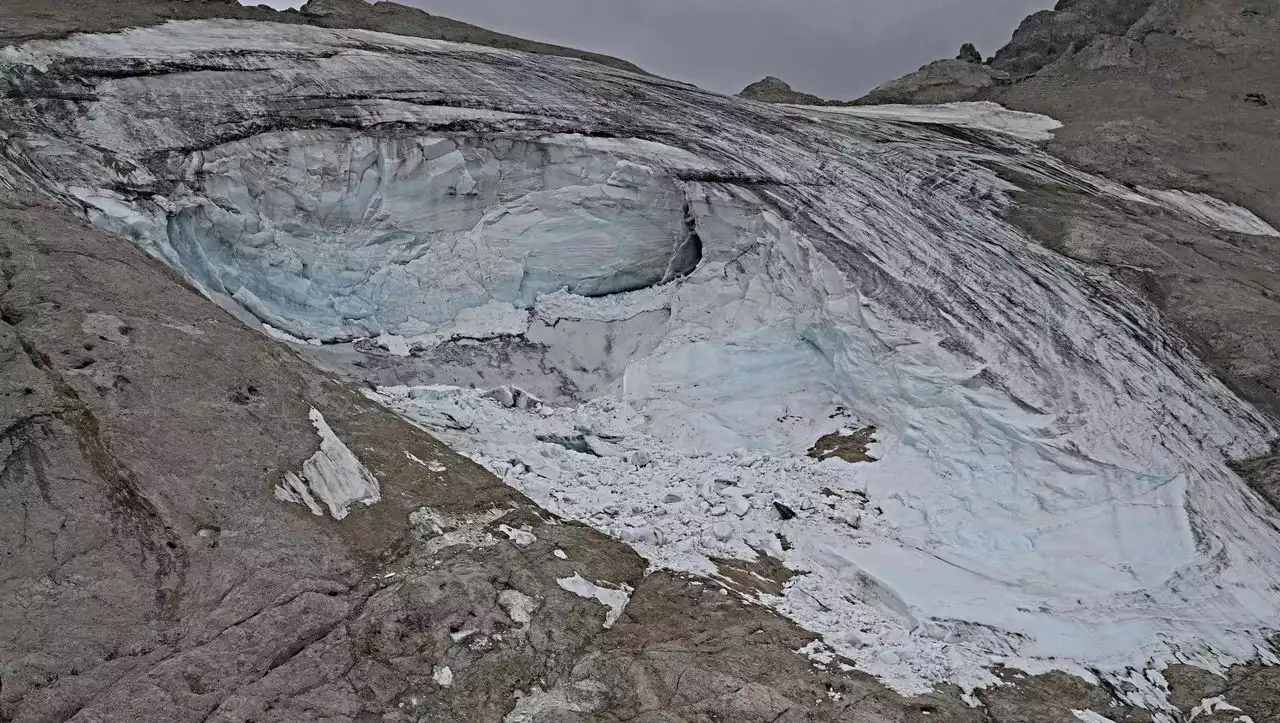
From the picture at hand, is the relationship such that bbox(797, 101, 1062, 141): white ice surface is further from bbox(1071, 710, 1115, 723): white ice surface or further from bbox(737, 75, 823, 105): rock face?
bbox(1071, 710, 1115, 723): white ice surface

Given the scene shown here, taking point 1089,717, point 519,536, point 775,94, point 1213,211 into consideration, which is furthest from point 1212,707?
point 775,94

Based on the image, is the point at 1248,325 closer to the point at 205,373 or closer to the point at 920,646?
the point at 920,646

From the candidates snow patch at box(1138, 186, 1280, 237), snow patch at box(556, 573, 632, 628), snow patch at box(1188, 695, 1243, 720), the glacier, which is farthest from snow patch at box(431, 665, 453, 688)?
snow patch at box(1138, 186, 1280, 237)

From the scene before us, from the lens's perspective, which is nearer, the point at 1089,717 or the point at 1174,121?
the point at 1089,717

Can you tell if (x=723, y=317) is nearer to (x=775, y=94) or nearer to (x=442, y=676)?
(x=442, y=676)

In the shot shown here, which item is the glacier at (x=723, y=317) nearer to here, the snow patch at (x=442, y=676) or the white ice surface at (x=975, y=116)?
the white ice surface at (x=975, y=116)

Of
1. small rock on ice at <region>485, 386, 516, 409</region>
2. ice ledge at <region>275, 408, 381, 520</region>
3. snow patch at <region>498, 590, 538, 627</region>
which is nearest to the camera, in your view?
snow patch at <region>498, 590, 538, 627</region>

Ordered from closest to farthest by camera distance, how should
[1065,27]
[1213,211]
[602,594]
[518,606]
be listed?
[518,606] < [602,594] < [1213,211] < [1065,27]
